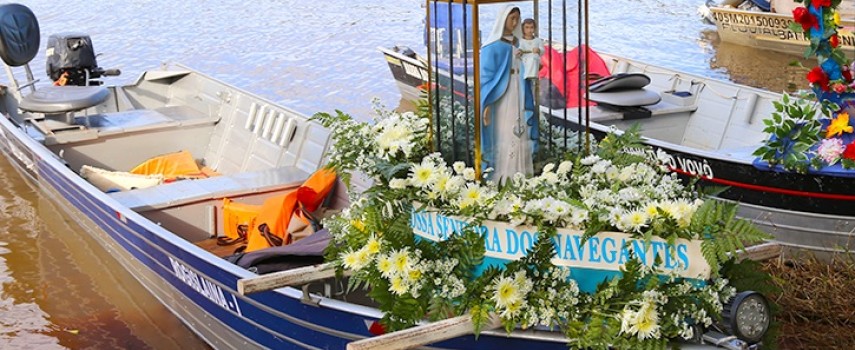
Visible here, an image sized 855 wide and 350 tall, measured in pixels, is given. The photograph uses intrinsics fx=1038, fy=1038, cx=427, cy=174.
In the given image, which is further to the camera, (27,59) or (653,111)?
(27,59)

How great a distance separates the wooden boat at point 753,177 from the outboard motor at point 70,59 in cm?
481

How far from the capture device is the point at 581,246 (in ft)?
12.8

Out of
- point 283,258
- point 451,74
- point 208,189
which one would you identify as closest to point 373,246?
point 451,74

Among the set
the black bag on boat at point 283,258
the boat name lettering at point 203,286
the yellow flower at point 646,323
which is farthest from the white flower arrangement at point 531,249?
the boat name lettering at point 203,286

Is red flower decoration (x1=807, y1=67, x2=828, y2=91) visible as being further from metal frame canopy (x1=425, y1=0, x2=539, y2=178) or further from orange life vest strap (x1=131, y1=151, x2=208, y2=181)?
orange life vest strap (x1=131, y1=151, x2=208, y2=181)

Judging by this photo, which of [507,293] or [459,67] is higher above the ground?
[459,67]

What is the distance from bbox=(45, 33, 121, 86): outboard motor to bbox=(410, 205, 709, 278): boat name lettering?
21.3ft

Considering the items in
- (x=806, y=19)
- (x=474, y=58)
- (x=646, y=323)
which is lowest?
(x=646, y=323)

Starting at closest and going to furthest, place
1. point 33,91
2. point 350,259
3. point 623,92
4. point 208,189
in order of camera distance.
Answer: point 350,259
point 208,189
point 623,92
point 33,91

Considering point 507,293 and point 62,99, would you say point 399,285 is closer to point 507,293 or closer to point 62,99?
point 507,293

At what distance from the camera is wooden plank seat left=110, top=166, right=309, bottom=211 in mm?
6785

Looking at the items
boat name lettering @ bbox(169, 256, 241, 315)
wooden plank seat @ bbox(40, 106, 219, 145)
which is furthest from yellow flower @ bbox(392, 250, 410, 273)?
wooden plank seat @ bbox(40, 106, 219, 145)

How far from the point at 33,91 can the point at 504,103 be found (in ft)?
19.7

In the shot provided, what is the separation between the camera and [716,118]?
8.69 meters
